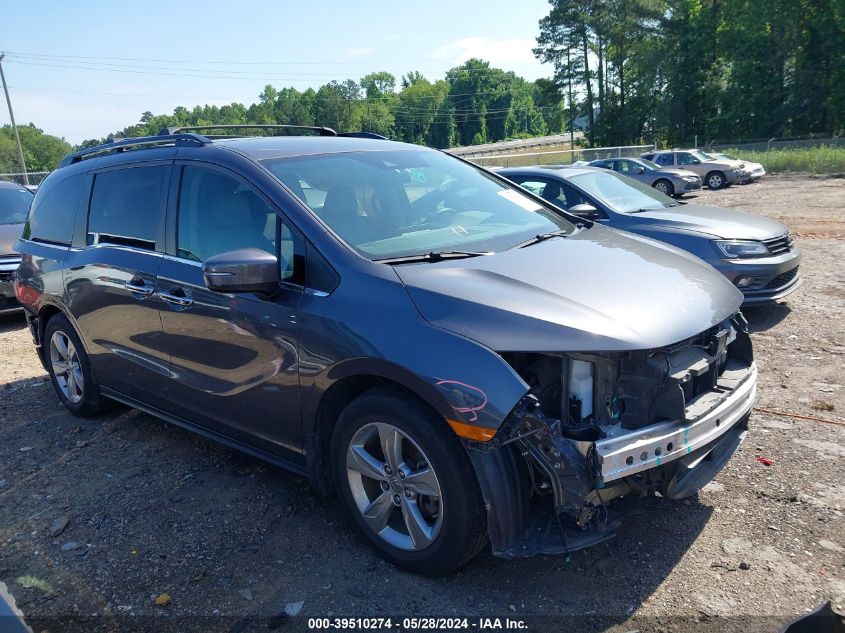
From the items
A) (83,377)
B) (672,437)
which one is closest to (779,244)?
(672,437)

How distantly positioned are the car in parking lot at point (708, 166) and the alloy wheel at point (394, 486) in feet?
84.8

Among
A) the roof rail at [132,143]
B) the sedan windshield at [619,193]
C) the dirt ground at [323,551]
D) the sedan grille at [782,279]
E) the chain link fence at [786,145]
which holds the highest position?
the roof rail at [132,143]

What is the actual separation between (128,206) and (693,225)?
5446mm

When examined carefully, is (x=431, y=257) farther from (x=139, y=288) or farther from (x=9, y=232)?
(x=9, y=232)

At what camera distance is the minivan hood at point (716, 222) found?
668 cm

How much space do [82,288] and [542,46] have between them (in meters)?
64.9

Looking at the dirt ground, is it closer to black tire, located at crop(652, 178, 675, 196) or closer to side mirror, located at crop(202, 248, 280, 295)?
side mirror, located at crop(202, 248, 280, 295)

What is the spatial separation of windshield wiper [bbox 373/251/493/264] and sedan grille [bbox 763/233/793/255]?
463 cm

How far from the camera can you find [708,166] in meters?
26.0

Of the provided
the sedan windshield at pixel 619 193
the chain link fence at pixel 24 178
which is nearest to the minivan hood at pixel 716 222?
the sedan windshield at pixel 619 193

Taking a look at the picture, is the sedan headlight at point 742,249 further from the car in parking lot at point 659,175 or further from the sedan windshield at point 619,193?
the car in parking lot at point 659,175

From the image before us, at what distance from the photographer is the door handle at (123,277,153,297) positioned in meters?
3.84

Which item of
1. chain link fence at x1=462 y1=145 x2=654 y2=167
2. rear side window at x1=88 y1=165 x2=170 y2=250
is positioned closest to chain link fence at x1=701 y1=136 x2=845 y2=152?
chain link fence at x1=462 y1=145 x2=654 y2=167

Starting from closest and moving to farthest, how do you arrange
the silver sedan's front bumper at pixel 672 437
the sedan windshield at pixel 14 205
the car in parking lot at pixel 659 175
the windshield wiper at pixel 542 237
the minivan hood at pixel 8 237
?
the silver sedan's front bumper at pixel 672 437, the windshield wiper at pixel 542 237, the minivan hood at pixel 8 237, the sedan windshield at pixel 14 205, the car in parking lot at pixel 659 175
